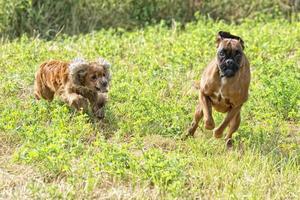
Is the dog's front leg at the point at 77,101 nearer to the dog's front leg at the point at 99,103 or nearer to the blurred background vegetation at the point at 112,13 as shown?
the dog's front leg at the point at 99,103

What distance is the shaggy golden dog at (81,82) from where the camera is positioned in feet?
30.0

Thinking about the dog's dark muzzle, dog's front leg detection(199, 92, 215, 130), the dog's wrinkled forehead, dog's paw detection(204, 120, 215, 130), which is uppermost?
the dog's wrinkled forehead

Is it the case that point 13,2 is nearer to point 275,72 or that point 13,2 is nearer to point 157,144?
point 275,72

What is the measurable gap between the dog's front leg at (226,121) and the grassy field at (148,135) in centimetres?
16

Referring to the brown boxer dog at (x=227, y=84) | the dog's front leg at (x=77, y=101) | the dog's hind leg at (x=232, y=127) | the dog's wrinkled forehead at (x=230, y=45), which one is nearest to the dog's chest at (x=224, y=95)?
the brown boxer dog at (x=227, y=84)

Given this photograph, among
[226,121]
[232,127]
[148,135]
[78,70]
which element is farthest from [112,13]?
[226,121]

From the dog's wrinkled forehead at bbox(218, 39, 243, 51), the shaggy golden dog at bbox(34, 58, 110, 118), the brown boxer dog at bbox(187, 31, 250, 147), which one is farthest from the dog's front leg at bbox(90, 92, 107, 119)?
the dog's wrinkled forehead at bbox(218, 39, 243, 51)

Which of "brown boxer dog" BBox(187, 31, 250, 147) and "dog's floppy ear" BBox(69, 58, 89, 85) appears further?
"dog's floppy ear" BBox(69, 58, 89, 85)

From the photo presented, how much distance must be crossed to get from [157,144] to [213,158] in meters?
0.87

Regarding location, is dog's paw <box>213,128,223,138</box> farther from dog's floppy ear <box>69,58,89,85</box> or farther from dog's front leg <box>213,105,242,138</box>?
dog's floppy ear <box>69,58,89,85</box>

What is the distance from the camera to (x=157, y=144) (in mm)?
8570

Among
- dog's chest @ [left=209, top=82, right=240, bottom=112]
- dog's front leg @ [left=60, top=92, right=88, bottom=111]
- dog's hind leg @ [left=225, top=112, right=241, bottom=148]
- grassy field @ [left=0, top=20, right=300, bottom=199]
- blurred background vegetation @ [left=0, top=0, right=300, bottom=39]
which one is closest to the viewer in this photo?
grassy field @ [left=0, top=20, right=300, bottom=199]

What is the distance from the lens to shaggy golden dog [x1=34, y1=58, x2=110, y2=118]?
30.0ft

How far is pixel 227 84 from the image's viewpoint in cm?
822
